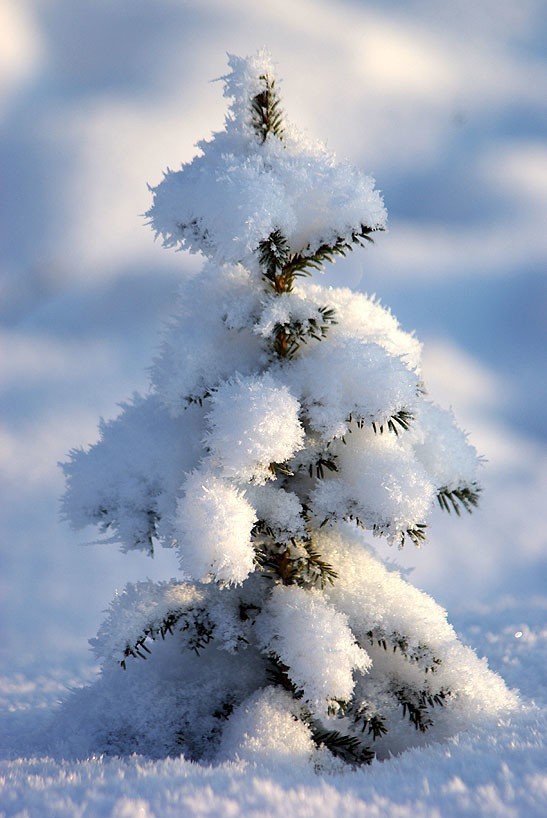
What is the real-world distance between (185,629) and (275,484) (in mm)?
1201

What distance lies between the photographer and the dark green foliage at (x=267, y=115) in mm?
5145

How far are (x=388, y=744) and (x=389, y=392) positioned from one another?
2.74 meters

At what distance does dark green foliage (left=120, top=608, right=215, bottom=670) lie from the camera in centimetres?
496

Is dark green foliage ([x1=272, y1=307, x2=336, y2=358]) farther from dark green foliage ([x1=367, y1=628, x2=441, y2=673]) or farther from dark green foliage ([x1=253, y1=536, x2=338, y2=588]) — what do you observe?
dark green foliage ([x1=367, y1=628, x2=441, y2=673])

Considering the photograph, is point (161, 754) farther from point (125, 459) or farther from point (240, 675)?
point (125, 459)

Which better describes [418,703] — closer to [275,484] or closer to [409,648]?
[409,648]

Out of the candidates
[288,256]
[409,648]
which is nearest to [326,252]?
[288,256]

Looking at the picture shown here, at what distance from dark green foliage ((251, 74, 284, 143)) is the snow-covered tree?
1cm

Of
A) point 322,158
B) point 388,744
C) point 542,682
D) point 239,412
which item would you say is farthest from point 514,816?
point 542,682

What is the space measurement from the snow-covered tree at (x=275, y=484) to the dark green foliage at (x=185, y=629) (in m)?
0.02

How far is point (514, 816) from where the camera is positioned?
3592 mm

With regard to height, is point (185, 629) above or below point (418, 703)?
above

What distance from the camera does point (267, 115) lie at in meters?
5.18

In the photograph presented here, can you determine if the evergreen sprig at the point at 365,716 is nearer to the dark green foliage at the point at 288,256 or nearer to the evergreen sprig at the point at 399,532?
the evergreen sprig at the point at 399,532
